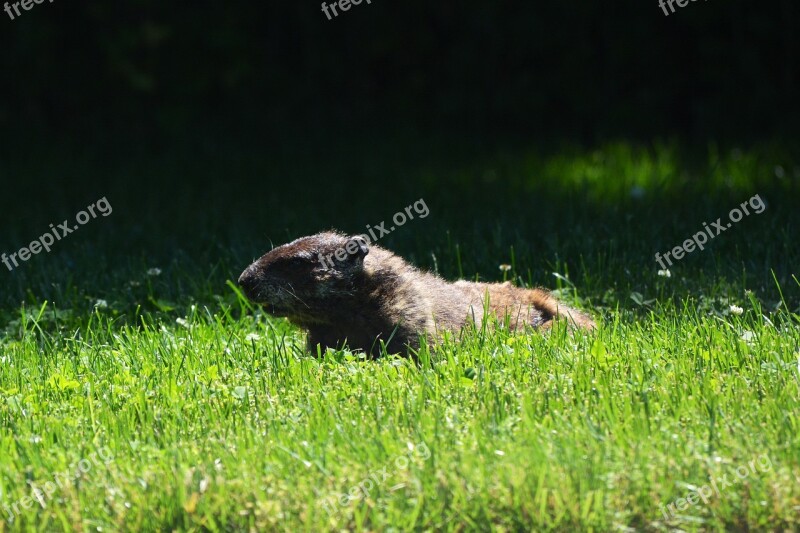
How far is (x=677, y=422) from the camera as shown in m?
4.04

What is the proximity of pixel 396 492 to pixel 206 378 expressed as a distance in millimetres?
1511

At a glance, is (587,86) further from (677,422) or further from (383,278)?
(677,422)

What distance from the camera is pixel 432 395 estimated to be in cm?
444

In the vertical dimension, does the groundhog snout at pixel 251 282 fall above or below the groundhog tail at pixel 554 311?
above

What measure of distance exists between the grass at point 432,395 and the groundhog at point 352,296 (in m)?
0.23

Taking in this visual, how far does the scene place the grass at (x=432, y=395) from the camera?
11.9ft

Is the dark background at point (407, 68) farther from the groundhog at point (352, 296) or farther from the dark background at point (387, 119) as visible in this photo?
the groundhog at point (352, 296)

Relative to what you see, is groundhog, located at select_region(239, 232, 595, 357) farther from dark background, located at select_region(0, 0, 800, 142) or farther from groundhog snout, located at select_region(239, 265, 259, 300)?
dark background, located at select_region(0, 0, 800, 142)

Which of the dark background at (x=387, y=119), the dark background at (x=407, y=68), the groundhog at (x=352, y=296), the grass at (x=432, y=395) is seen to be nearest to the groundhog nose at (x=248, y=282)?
the groundhog at (x=352, y=296)

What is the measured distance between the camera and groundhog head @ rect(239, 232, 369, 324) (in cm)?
548

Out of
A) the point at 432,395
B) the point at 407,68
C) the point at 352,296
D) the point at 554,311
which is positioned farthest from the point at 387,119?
the point at 432,395

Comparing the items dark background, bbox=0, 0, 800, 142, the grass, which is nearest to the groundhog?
the grass

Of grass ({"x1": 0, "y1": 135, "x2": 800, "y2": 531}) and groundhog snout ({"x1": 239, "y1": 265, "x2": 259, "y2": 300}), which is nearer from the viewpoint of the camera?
grass ({"x1": 0, "y1": 135, "x2": 800, "y2": 531})

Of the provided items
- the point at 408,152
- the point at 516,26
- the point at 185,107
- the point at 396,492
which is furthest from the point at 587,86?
the point at 396,492
